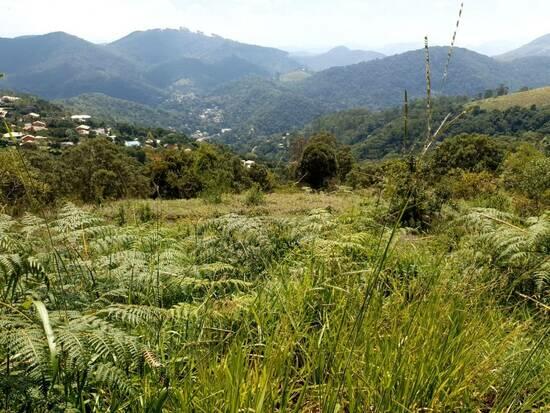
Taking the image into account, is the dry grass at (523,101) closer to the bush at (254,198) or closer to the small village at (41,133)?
the small village at (41,133)

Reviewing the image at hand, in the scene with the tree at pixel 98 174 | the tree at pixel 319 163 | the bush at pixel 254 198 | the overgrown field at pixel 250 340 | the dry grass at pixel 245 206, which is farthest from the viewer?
→ the tree at pixel 319 163

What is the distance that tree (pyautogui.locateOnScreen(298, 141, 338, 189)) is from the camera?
3375 cm

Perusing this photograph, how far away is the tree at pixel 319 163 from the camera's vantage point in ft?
111

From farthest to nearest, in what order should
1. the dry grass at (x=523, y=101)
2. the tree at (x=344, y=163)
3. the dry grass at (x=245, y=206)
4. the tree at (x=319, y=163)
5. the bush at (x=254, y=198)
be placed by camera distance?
the dry grass at (x=523, y=101) < the tree at (x=344, y=163) < the tree at (x=319, y=163) < the bush at (x=254, y=198) < the dry grass at (x=245, y=206)

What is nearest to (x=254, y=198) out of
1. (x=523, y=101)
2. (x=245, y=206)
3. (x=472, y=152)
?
(x=245, y=206)

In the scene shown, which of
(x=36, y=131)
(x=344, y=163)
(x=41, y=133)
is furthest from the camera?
(x=344, y=163)

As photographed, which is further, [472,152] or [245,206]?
[472,152]

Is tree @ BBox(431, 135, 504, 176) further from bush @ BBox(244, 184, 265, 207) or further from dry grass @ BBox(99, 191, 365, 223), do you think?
bush @ BBox(244, 184, 265, 207)

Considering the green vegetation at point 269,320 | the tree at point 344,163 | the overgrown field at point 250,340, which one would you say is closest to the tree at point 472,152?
the tree at point 344,163

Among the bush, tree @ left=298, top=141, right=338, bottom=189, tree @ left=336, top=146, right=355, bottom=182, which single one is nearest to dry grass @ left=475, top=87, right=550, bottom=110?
tree @ left=336, top=146, right=355, bottom=182

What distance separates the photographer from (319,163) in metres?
34.4

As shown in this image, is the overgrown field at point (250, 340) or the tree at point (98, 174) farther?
the tree at point (98, 174)

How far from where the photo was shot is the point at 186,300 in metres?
2.37

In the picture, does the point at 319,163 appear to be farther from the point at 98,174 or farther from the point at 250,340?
the point at 250,340
